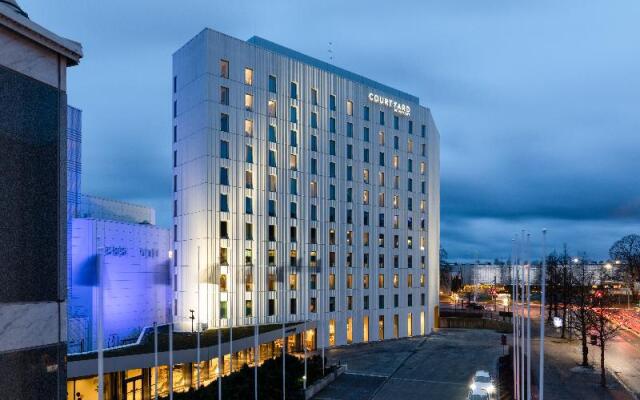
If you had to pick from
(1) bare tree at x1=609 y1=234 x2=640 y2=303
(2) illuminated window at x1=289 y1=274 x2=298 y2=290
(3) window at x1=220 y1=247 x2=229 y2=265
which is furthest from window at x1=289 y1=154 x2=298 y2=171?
(1) bare tree at x1=609 y1=234 x2=640 y2=303

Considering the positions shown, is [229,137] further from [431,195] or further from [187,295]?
[431,195]

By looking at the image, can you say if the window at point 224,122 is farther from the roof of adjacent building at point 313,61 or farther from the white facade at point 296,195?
the roof of adjacent building at point 313,61

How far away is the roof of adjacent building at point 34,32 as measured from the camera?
31.4ft

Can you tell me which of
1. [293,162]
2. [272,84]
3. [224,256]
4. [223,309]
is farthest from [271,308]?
[272,84]

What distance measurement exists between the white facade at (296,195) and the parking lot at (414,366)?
593cm

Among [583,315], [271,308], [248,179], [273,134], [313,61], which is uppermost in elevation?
[313,61]

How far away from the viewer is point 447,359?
56.7 metres

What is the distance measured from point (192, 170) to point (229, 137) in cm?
524

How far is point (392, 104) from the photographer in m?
76.9

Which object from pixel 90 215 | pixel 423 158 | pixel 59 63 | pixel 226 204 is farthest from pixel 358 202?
pixel 59 63

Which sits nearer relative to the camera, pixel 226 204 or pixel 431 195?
pixel 226 204

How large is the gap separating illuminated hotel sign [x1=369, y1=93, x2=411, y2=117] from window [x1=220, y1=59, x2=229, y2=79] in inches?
912

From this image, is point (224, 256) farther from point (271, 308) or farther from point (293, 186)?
point (293, 186)

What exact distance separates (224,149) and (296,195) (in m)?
11.2
